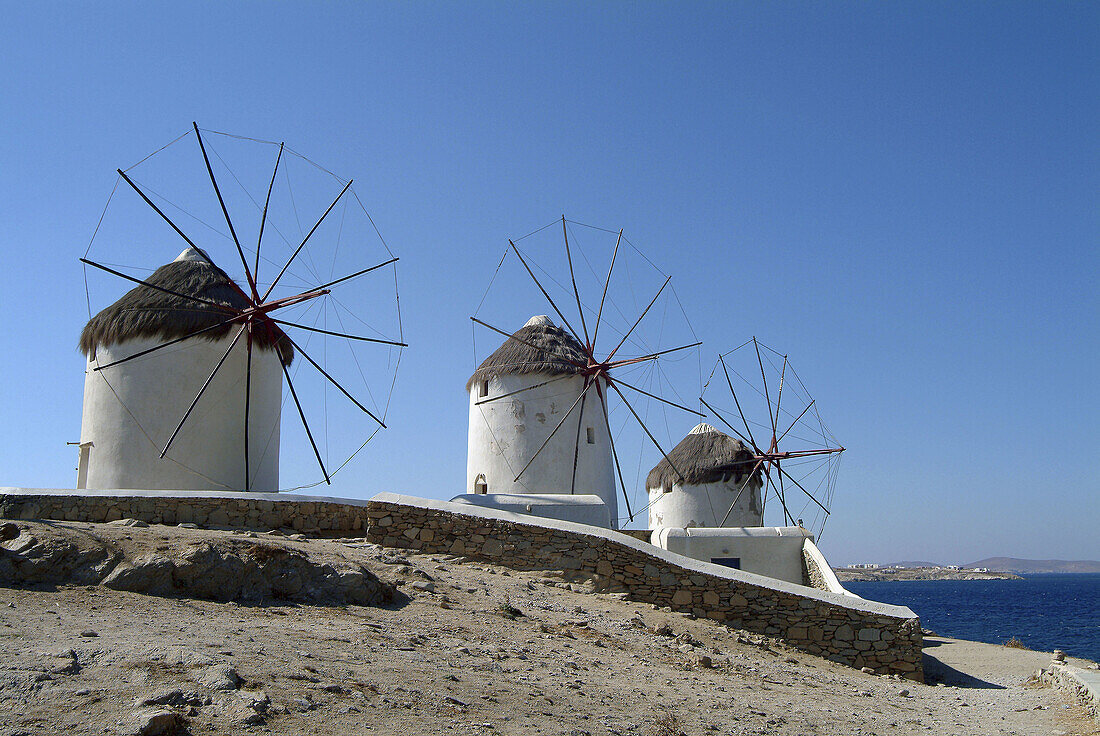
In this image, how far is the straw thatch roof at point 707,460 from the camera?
2478cm

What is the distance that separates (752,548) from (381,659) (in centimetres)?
1143

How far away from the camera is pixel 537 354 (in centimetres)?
1959

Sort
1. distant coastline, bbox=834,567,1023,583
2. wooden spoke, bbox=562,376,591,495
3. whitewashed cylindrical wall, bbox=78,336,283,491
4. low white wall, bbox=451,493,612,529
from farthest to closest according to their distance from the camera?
distant coastline, bbox=834,567,1023,583 → wooden spoke, bbox=562,376,591,495 → low white wall, bbox=451,493,612,529 → whitewashed cylindrical wall, bbox=78,336,283,491

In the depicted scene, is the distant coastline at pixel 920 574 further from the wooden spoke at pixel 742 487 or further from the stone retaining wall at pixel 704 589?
the stone retaining wall at pixel 704 589

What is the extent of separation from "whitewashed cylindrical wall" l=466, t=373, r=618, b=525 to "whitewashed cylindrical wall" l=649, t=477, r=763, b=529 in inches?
221

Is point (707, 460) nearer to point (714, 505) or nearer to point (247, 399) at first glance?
point (714, 505)

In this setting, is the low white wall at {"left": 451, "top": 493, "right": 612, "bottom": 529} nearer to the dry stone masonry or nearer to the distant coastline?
the dry stone masonry

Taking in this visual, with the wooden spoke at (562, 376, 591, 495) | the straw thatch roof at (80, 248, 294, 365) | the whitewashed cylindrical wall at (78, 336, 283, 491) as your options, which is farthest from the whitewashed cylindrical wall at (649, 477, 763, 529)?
the whitewashed cylindrical wall at (78, 336, 283, 491)

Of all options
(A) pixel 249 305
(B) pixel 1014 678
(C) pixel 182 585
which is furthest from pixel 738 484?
(C) pixel 182 585

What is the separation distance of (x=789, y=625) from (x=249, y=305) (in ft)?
33.4

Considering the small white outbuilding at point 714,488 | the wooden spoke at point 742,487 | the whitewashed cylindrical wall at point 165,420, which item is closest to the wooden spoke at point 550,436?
the whitewashed cylindrical wall at point 165,420

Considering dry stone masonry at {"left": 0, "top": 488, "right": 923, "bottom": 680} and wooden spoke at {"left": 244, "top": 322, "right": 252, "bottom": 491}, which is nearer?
dry stone masonry at {"left": 0, "top": 488, "right": 923, "bottom": 680}

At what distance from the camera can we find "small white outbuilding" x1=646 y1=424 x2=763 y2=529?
24.6m

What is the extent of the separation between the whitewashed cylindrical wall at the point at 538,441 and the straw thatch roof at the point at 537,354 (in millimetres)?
201
